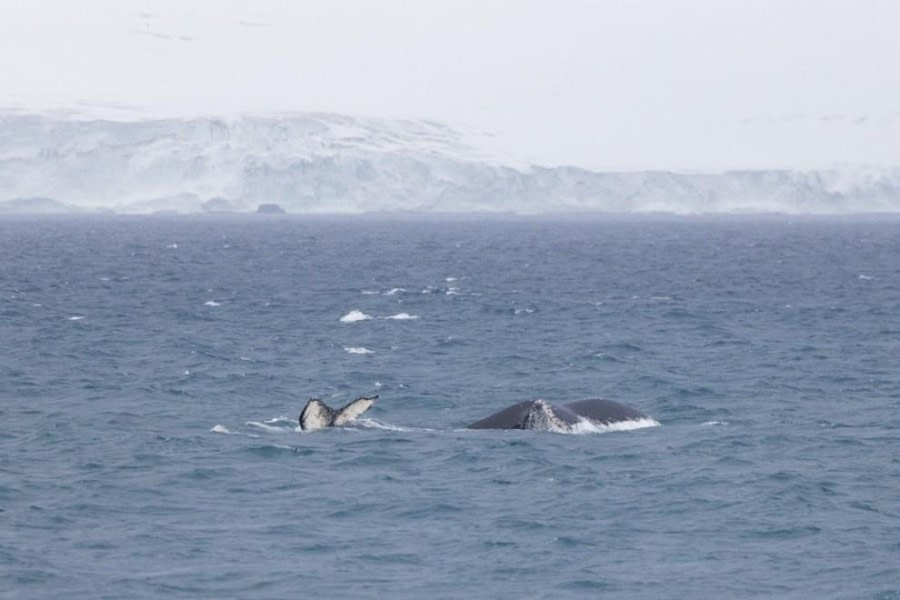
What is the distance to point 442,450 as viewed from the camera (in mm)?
28828

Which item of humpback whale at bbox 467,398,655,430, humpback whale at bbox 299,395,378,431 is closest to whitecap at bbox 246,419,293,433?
humpback whale at bbox 299,395,378,431

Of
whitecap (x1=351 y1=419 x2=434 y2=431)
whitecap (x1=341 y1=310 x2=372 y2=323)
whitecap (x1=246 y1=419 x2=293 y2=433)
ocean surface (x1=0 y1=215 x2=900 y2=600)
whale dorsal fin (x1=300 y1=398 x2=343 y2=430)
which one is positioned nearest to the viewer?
ocean surface (x1=0 y1=215 x2=900 y2=600)

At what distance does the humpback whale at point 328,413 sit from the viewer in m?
30.7

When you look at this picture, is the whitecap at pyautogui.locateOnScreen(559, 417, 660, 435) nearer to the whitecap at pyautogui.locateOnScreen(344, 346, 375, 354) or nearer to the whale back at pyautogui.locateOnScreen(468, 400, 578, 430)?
the whale back at pyautogui.locateOnScreen(468, 400, 578, 430)

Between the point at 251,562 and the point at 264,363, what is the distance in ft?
73.5

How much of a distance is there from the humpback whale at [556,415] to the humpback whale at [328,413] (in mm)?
2287

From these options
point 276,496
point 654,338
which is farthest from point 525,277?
point 276,496

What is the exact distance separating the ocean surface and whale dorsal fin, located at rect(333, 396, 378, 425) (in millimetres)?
964

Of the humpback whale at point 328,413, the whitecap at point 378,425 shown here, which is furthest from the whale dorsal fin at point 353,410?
the whitecap at point 378,425

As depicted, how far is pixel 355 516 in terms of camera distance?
77.4 feet

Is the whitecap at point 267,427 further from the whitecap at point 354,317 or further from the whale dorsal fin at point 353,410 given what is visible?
the whitecap at point 354,317

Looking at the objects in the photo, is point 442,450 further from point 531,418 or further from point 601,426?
point 601,426

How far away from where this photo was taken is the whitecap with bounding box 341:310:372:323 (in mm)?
55906

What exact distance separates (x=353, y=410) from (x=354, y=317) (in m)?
25.5
